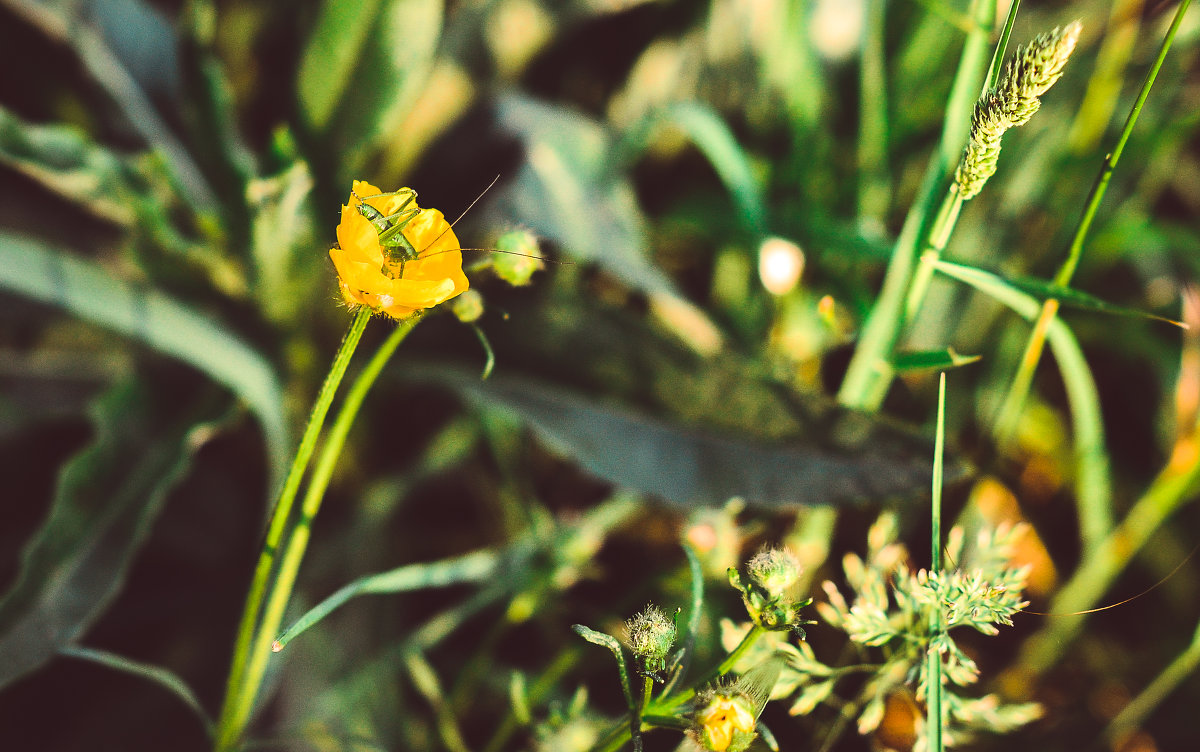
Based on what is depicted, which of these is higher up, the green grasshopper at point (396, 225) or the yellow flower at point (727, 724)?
the green grasshopper at point (396, 225)

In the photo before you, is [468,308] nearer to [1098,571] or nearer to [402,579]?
[402,579]

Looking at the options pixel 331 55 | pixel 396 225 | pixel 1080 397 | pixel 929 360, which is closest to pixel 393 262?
pixel 396 225

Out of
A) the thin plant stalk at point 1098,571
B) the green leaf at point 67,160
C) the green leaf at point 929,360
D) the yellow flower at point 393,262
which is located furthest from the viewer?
the thin plant stalk at point 1098,571

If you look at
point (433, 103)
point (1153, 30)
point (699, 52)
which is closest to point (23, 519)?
point (433, 103)

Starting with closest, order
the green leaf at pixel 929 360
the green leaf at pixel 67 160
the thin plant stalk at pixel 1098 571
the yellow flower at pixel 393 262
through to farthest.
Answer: the yellow flower at pixel 393 262 → the green leaf at pixel 929 360 → the green leaf at pixel 67 160 → the thin plant stalk at pixel 1098 571

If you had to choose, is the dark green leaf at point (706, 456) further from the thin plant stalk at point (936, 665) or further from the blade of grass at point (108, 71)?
the blade of grass at point (108, 71)

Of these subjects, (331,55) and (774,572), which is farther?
(331,55)

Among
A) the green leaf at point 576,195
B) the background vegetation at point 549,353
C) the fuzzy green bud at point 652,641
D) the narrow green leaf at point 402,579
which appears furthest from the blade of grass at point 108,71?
the fuzzy green bud at point 652,641

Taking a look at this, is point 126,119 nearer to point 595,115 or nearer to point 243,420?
point 243,420
